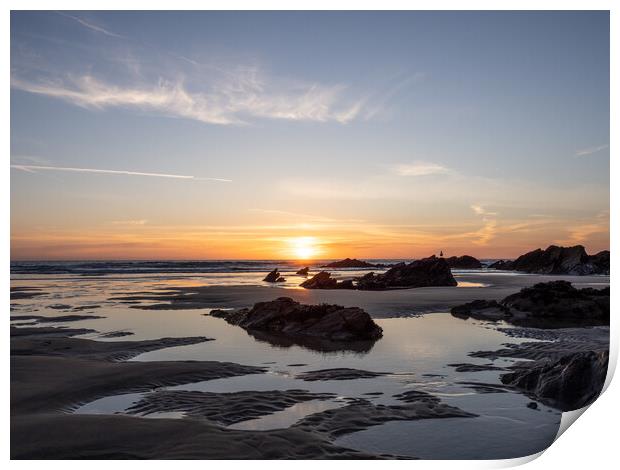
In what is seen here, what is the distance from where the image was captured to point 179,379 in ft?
24.4

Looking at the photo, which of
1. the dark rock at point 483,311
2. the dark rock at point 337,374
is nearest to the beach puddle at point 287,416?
the dark rock at point 337,374

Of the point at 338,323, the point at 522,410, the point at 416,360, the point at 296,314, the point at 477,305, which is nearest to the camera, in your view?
the point at 522,410

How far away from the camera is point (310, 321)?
11648 mm

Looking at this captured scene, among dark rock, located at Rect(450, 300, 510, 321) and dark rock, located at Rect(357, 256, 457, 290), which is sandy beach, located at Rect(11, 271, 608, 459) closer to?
dark rock, located at Rect(450, 300, 510, 321)

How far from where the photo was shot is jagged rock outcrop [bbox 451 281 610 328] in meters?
13.0

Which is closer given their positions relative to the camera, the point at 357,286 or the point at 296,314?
the point at 296,314

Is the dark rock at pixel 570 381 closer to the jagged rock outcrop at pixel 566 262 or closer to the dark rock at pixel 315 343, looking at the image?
the dark rock at pixel 315 343

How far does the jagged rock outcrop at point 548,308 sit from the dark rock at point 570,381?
5869 mm

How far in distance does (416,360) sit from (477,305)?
23.7ft

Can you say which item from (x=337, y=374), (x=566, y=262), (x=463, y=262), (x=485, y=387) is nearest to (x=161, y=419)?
(x=337, y=374)

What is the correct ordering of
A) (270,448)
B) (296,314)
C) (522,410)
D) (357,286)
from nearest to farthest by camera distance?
(270,448) < (522,410) < (296,314) < (357,286)
